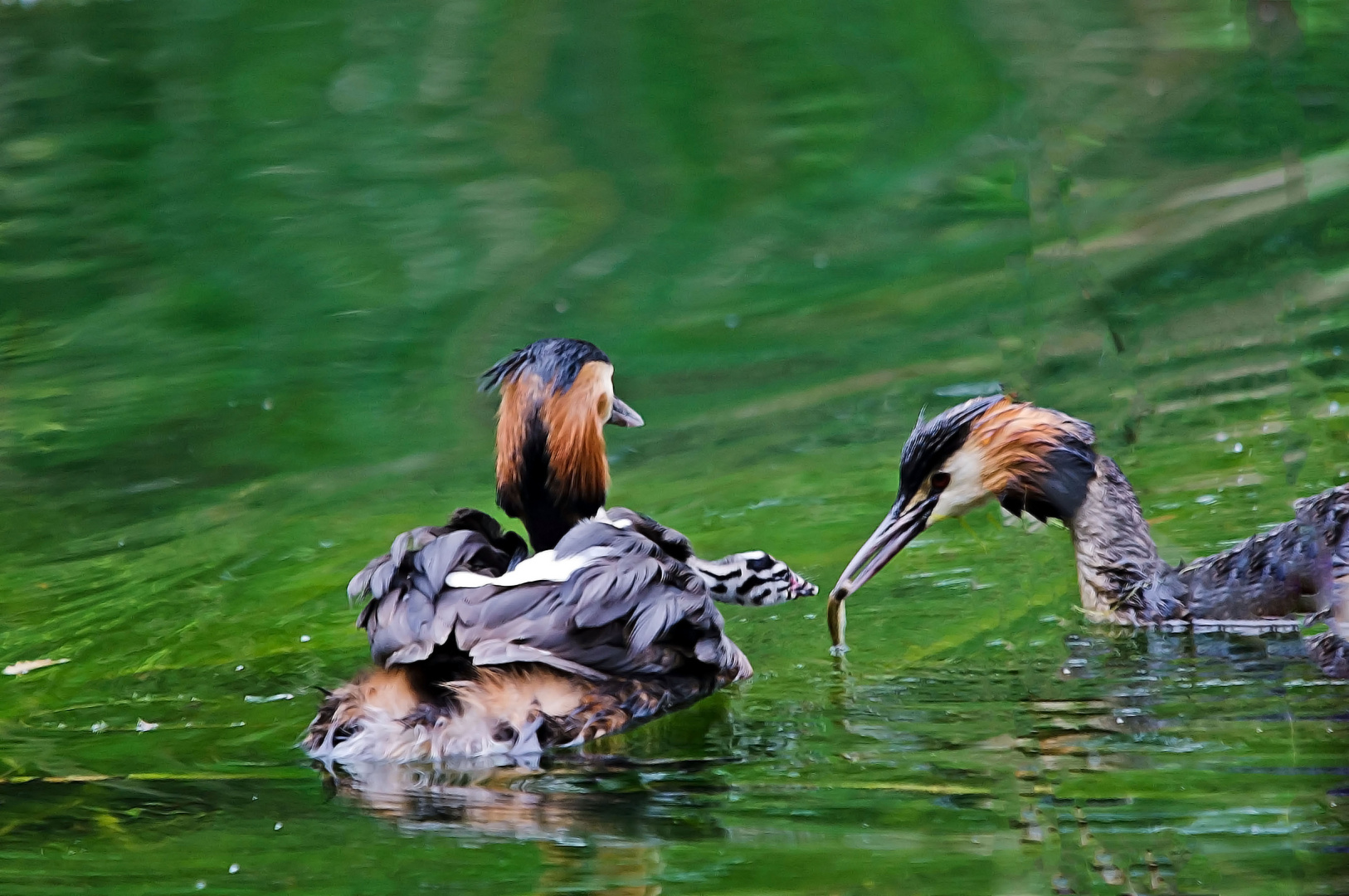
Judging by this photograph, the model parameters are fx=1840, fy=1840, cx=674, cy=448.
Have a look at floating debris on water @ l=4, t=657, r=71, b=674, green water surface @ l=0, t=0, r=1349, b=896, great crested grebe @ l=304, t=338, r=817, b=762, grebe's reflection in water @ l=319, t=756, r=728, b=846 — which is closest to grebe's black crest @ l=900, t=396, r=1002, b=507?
green water surface @ l=0, t=0, r=1349, b=896

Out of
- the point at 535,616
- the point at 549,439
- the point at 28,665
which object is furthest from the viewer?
the point at 28,665

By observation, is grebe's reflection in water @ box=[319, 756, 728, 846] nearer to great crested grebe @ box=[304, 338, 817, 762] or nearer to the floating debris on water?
great crested grebe @ box=[304, 338, 817, 762]

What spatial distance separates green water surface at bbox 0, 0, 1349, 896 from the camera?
4.12 meters

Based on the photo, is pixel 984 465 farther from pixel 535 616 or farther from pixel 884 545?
pixel 535 616

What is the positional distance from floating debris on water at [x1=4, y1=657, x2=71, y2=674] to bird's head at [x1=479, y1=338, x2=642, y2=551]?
1.78 m

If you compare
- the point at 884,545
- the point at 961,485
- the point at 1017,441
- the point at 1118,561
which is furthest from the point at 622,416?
the point at 1118,561

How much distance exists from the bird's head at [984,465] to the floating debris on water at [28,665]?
2.63m

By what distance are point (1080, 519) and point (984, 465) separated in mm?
346

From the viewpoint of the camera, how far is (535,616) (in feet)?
15.8

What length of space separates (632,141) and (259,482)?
13.3ft

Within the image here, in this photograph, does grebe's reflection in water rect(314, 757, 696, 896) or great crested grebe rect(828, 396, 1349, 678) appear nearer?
grebe's reflection in water rect(314, 757, 696, 896)

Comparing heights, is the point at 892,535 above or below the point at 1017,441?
below

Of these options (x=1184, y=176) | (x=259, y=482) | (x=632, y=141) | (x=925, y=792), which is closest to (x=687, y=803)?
(x=925, y=792)

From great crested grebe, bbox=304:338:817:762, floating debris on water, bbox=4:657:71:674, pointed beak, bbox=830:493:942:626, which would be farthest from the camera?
floating debris on water, bbox=4:657:71:674
